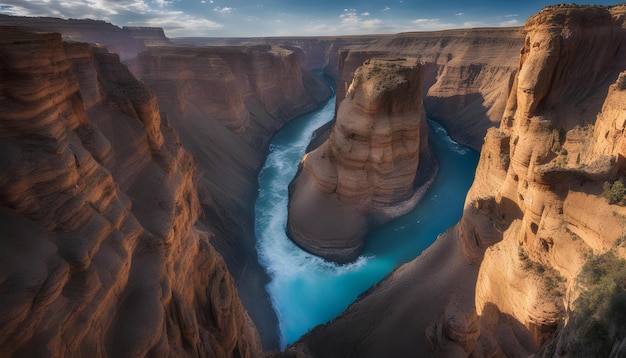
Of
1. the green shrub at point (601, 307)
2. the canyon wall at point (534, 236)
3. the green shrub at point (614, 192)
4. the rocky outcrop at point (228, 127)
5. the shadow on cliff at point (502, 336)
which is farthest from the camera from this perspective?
the rocky outcrop at point (228, 127)

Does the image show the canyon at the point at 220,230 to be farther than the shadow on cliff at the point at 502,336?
No

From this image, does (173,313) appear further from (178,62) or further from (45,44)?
(178,62)

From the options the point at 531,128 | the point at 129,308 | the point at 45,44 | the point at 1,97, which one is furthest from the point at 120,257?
the point at 531,128

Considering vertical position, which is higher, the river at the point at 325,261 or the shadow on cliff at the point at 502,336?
the shadow on cliff at the point at 502,336

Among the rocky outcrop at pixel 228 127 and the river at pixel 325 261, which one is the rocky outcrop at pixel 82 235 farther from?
the rocky outcrop at pixel 228 127

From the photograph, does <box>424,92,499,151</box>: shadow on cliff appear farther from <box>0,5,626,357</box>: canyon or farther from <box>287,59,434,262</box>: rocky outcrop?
<box>0,5,626,357</box>: canyon

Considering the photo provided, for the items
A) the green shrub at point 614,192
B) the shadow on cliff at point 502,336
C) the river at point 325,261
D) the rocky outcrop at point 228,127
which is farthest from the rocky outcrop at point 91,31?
the green shrub at point 614,192

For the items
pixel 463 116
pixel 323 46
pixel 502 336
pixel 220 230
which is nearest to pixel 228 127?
pixel 220 230

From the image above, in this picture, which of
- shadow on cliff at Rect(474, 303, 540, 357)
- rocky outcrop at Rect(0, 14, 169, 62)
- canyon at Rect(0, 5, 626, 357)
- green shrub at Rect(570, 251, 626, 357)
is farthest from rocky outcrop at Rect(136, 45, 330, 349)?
green shrub at Rect(570, 251, 626, 357)
